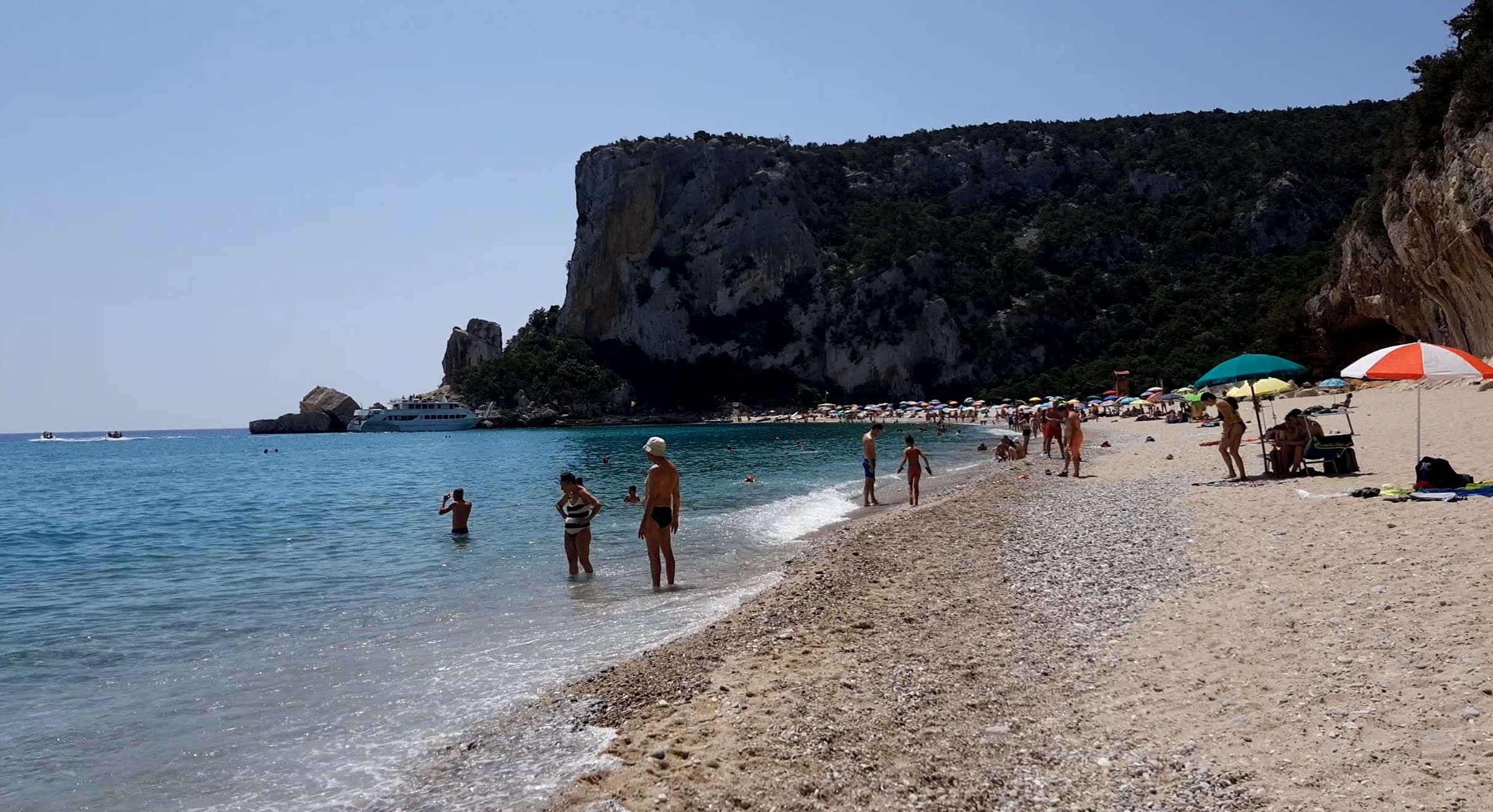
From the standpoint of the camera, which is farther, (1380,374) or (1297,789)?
(1380,374)

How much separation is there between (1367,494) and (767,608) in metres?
7.67

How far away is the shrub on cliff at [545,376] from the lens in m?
102

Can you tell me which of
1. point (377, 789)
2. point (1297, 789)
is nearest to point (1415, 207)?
point (1297, 789)

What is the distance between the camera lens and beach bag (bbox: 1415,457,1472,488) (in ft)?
32.6

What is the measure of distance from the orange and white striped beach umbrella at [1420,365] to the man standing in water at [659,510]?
8.55 metres

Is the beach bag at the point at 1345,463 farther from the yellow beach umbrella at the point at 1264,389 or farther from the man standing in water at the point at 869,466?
the man standing in water at the point at 869,466

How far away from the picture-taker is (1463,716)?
3.89m

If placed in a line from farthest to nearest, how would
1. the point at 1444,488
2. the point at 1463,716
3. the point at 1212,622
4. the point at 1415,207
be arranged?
the point at 1415,207 → the point at 1444,488 → the point at 1212,622 → the point at 1463,716

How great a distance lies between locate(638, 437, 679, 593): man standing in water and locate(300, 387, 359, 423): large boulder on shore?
126950 mm

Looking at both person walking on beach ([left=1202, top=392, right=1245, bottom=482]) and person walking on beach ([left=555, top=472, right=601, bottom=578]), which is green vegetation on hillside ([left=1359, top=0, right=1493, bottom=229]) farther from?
person walking on beach ([left=555, top=472, right=601, bottom=578])

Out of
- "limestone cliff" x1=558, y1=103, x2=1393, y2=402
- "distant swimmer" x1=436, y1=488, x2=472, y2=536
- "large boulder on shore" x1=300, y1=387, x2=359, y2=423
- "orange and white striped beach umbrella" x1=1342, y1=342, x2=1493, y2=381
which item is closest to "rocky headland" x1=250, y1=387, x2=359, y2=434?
"large boulder on shore" x1=300, y1=387, x2=359, y2=423

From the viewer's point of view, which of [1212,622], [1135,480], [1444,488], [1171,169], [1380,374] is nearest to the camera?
[1212,622]

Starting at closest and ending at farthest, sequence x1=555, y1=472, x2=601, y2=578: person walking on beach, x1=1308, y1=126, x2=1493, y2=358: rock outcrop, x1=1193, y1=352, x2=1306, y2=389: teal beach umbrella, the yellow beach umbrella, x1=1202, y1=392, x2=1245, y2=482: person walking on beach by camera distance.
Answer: x1=555, y1=472, x2=601, y2=578: person walking on beach < x1=1193, y1=352, x2=1306, y2=389: teal beach umbrella < x1=1202, y1=392, x2=1245, y2=482: person walking on beach < the yellow beach umbrella < x1=1308, y1=126, x2=1493, y2=358: rock outcrop

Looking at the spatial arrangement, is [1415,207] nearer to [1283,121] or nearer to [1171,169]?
[1171,169]
